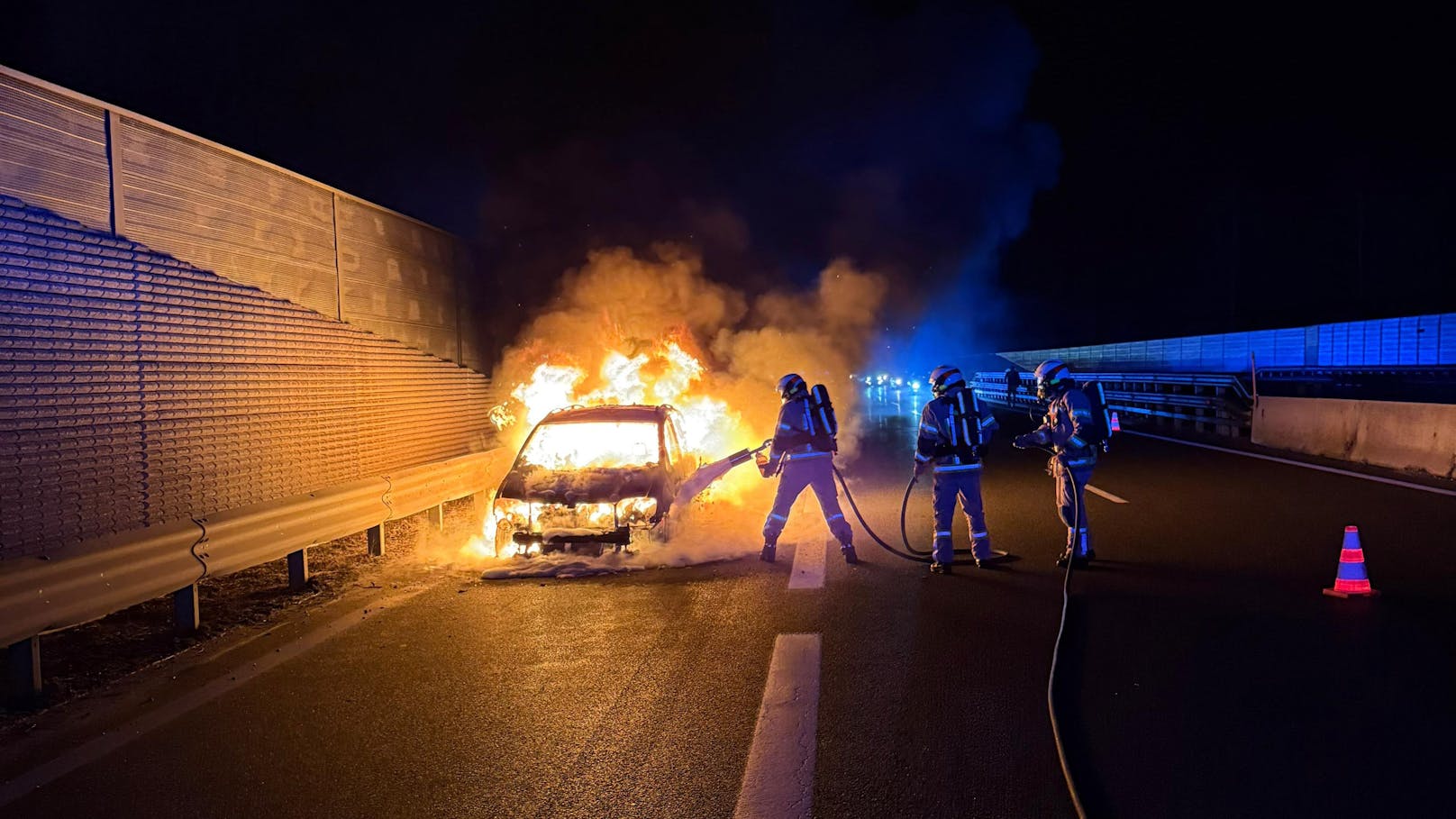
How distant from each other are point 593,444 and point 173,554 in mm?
4669

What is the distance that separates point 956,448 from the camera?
760 centimetres

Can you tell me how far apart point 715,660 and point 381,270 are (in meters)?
9.60

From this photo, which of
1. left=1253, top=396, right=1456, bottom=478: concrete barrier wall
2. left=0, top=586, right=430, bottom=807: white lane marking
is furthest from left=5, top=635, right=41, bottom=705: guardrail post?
left=1253, top=396, right=1456, bottom=478: concrete barrier wall

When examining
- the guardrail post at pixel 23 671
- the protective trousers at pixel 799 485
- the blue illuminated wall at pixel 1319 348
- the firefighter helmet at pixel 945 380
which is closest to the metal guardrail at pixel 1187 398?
the blue illuminated wall at pixel 1319 348

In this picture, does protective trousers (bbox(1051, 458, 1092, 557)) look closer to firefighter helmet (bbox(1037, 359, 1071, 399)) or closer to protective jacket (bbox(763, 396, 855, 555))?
firefighter helmet (bbox(1037, 359, 1071, 399))

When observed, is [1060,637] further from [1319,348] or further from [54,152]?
[1319,348]

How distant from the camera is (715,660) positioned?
531 centimetres

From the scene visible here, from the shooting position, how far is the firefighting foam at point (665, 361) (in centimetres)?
1188

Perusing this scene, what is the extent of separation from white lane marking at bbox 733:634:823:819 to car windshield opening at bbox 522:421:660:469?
451 centimetres

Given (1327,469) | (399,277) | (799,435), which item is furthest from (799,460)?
(1327,469)

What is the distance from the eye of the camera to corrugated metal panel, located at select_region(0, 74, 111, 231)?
705 centimetres

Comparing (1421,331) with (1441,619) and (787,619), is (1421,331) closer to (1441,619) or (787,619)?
(1441,619)

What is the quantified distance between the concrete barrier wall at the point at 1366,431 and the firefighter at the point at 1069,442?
24.0 feet

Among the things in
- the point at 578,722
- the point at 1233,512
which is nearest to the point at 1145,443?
the point at 1233,512
